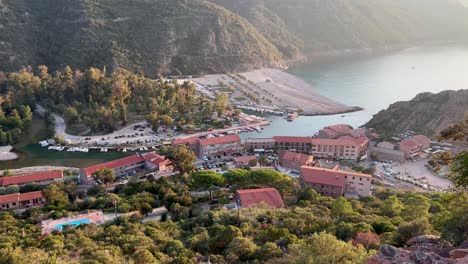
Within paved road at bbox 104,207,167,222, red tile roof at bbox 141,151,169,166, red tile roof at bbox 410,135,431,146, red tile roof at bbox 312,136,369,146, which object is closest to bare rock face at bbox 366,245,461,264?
paved road at bbox 104,207,167,222

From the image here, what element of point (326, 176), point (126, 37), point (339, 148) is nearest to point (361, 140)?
point (339, 148)

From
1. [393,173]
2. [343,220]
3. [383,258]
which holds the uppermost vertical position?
[383,258]

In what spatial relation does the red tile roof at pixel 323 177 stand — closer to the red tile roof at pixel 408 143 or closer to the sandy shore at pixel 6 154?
the red tile roof at pixel 408 143

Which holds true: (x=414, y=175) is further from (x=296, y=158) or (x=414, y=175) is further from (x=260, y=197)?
(x=260, y=197)

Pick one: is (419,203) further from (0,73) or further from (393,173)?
(0,73)

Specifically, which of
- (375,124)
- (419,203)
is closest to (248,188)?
(419,203)

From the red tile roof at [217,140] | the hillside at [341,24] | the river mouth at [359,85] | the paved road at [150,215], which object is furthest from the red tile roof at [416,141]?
the hillside at [341,24]
